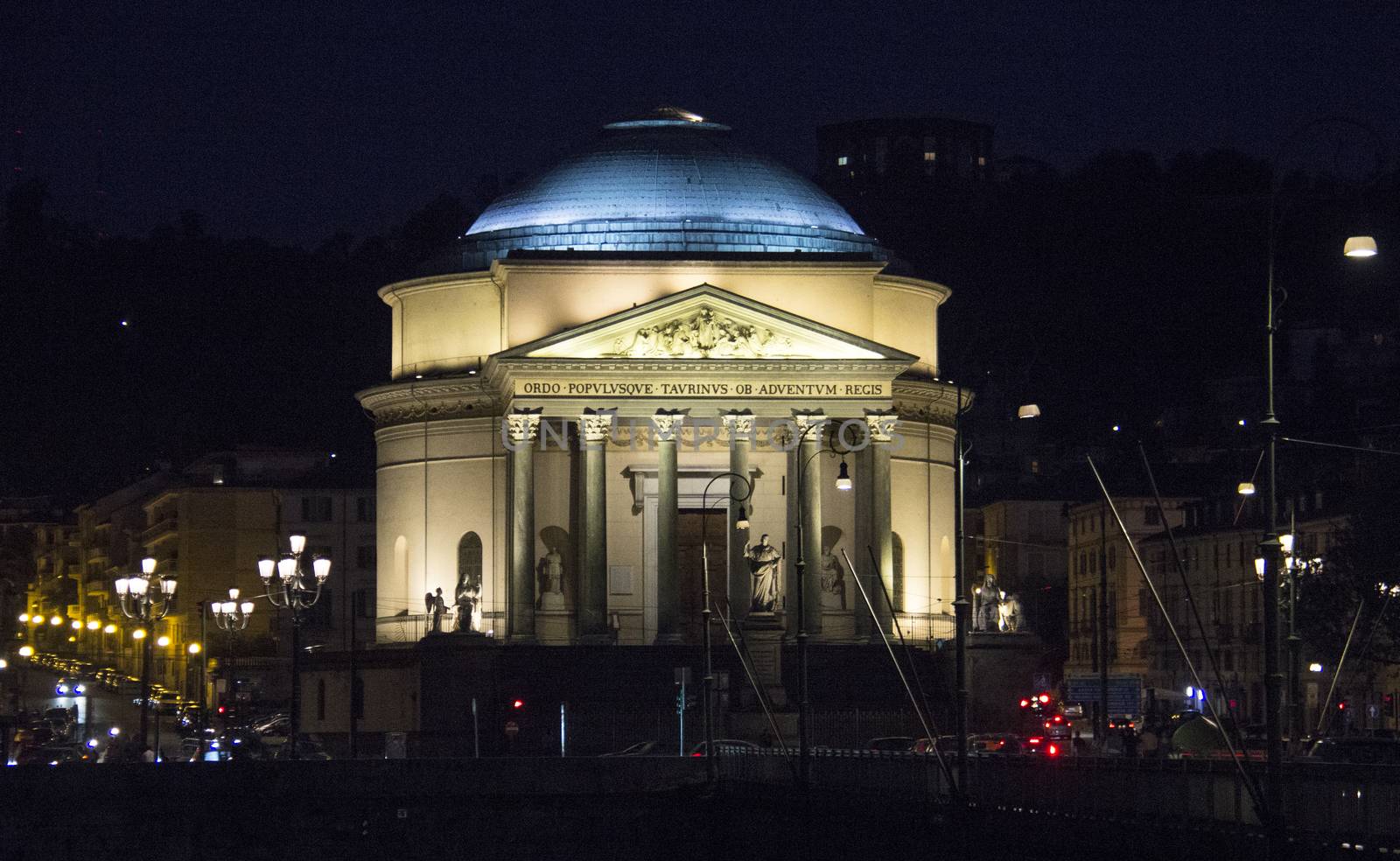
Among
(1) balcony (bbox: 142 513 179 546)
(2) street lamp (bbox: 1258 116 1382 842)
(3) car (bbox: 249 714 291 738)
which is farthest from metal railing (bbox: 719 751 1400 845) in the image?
(1) balcony (bbox: 142 513 179 546)

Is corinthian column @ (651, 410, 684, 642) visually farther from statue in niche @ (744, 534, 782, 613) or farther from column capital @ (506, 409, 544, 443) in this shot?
column capital @ (506, 409, 544, 443)

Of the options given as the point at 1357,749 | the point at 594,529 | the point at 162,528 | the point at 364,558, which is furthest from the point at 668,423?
the point at 162,528

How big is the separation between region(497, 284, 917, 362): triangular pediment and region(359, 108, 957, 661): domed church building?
0.07m

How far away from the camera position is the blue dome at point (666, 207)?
299 ft

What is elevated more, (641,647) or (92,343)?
(92,343)

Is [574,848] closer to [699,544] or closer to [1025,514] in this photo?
[699,544]

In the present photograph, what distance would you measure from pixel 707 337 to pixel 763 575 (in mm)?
6769

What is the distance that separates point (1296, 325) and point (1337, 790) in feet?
423

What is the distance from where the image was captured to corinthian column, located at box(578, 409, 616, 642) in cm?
8438

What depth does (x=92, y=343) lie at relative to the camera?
17712cm

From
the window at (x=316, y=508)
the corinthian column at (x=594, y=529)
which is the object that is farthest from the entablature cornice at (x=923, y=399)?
the window at (x=316, y=508)

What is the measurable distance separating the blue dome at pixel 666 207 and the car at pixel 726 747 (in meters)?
20.3

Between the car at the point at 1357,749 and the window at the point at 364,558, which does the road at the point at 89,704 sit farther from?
the car at the point at 1357,749

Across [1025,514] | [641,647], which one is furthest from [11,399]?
[641,647]
